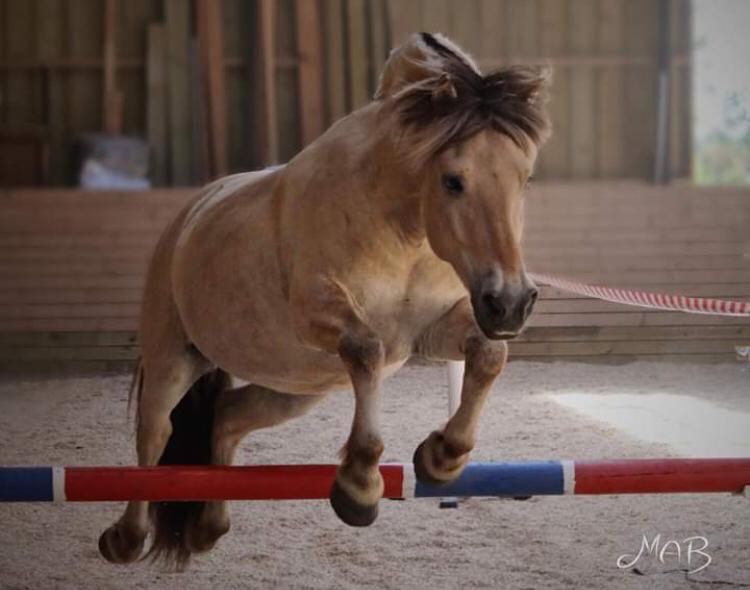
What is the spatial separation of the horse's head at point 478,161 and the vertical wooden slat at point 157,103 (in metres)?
9.99

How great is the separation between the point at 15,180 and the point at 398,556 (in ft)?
29.9

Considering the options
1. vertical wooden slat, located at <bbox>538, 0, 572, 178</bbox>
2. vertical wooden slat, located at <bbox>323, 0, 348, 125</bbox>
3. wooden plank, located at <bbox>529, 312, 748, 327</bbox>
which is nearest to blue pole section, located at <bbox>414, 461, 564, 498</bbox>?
wooden plank, located at <bbox>529, 312, 748, 327</bbox>

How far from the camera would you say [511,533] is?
4.88 m

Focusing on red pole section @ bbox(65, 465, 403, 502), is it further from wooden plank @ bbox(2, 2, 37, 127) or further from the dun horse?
wooden plank @ bbox(2, 2, 37, 127)

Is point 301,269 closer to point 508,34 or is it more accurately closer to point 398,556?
point 398,556

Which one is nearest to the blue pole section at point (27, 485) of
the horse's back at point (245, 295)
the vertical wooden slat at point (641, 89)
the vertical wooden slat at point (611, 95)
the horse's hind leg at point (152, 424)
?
the horse's back at point (245, 295)

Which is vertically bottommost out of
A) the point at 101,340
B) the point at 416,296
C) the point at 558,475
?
the point at 101,340


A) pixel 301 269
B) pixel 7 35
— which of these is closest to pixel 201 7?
pixel 7 35

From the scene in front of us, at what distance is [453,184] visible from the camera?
2.82m

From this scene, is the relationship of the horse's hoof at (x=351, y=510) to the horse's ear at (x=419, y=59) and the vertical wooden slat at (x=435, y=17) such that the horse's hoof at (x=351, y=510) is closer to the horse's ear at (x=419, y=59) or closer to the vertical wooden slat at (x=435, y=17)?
the horse's ear at (x=419, y=59)

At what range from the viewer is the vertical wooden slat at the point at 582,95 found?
12.9 m

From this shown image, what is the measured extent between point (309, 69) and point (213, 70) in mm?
1034

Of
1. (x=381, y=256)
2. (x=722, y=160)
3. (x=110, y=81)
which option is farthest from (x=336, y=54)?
(x=722, y=160)

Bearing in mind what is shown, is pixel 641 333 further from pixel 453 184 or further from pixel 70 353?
pixel 453 184
